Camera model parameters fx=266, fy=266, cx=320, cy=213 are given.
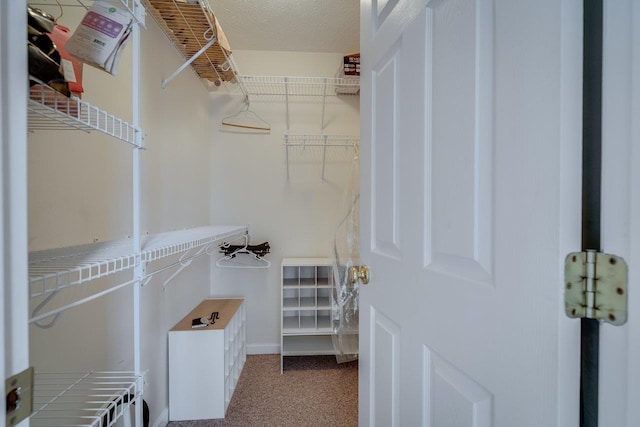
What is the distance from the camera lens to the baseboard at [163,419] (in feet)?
4.85

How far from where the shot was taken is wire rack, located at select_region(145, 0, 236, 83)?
1340 mm

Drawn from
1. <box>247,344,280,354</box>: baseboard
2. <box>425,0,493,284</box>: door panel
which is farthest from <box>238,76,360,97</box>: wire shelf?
<box>247,344,280,354</box>: baseboard

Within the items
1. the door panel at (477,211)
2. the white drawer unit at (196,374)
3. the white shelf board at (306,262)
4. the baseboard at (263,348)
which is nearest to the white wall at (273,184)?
the baseboard at (263,348)

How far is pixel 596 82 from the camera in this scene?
0.35 meters

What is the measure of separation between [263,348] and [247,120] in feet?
6.70

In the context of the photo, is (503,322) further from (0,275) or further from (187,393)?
(187,393)

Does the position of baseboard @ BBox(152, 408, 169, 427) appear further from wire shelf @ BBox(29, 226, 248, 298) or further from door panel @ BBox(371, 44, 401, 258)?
door panel @ BBox(371, 44, 401, 258)

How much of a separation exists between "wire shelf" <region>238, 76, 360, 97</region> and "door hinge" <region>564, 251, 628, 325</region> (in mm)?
2046

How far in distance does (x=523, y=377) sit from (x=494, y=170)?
0.33 metres

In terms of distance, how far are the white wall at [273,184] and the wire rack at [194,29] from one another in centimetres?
55

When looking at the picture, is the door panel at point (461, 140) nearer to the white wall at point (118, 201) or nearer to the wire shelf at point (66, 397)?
the wire shelf at point (66, 397)

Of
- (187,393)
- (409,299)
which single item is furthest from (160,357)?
(409,299)

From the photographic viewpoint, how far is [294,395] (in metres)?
1.80

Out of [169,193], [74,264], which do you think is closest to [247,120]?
[169,193]
